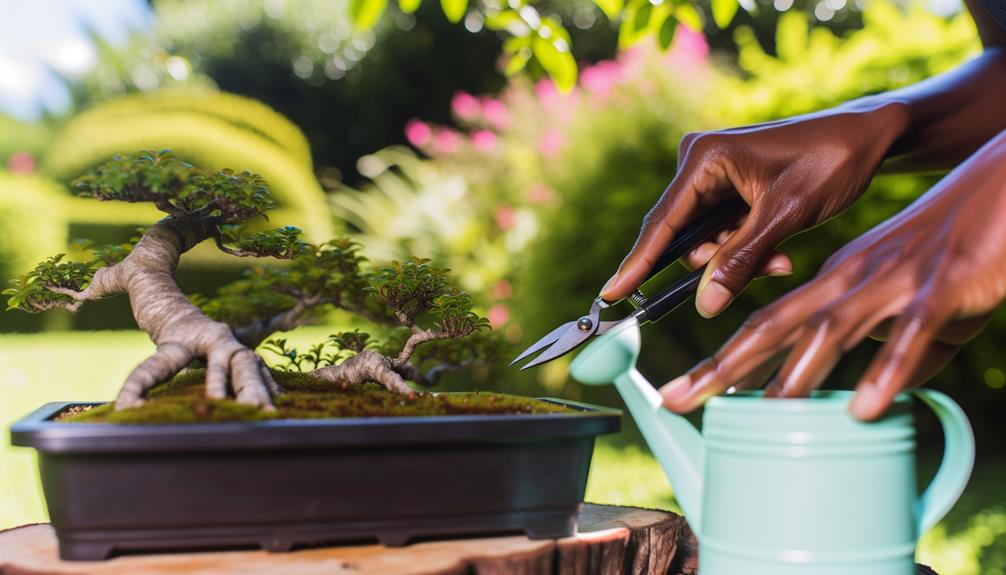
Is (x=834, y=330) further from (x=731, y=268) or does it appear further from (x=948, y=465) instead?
(x=731, y=268)

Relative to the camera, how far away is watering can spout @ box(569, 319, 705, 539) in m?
1.06

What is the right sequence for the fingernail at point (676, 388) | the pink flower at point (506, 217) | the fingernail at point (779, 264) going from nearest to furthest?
1. the fingernail at point (676, 388)
2. the fingernail at point (779, 264)
3. the pink flower at point (506, 217)

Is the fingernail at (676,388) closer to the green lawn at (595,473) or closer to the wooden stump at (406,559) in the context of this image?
the wooden stump at (406,559)

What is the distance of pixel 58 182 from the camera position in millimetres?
8219

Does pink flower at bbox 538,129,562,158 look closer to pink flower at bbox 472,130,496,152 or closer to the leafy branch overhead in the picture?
pink flower at bbox 472,130,496,152

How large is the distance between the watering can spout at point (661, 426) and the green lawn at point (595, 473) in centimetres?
250

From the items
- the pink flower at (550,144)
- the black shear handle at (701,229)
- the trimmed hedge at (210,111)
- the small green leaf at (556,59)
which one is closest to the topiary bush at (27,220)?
the trimmed hedge at (210,111)

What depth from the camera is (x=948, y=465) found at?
1.03 meters

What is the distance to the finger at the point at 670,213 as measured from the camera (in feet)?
4.35

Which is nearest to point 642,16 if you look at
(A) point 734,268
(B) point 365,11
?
(B) point 365,11

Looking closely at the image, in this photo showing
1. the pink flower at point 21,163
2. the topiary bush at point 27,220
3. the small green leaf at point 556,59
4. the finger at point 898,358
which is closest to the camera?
the finger at point 898,358

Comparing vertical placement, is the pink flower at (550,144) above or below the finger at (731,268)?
above

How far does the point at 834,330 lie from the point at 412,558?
571mm

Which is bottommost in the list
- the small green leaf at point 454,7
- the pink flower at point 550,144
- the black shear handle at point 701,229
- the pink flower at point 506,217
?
the black shear handle at point 701,229
